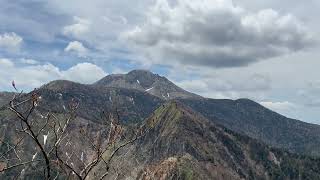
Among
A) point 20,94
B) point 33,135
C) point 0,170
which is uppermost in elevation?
point 20,94

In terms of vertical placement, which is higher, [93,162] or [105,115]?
[105,115]

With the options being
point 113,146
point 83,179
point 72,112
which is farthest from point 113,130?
point 83,179

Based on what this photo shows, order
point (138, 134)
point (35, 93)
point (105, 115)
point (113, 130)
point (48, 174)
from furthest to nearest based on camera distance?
point (105, 115), point (138, 134), point (113, 130), point (35, 93), point (48, 174)

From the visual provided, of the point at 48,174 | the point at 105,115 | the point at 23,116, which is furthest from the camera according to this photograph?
the point at 105,115

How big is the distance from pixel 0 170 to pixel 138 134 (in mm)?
4503

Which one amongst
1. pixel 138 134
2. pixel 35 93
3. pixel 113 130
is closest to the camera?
pixel 35 93

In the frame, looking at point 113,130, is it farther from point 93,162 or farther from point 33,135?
point 33,135

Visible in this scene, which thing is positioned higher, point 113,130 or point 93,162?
point 113,130

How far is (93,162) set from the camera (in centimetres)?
1224

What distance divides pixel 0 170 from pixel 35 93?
2.06 meters

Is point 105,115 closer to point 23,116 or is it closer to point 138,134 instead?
point 138,134

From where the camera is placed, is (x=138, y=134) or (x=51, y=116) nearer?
(x=51, y=116)

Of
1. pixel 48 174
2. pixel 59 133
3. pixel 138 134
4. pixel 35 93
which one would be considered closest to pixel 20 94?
pixel 35 93

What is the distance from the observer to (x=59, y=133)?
12.7 m
